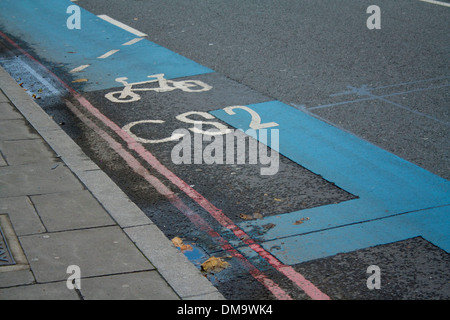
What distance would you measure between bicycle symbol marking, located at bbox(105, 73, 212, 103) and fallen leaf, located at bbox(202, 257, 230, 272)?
437 cm

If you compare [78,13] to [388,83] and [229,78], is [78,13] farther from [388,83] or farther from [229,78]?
[388,83]

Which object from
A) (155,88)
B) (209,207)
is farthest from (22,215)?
(155,88)

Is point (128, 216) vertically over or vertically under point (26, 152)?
under

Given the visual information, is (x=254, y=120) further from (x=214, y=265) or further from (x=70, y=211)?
(x=214, y=265)

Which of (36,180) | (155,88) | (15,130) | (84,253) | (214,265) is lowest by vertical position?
(214,265)

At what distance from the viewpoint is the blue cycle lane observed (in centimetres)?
548

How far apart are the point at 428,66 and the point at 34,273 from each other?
292 inches

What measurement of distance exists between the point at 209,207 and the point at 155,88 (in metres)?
3.85

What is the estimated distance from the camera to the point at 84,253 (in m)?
5.09

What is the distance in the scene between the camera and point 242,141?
7.53 meters

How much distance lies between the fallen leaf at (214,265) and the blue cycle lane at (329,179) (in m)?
0.28
